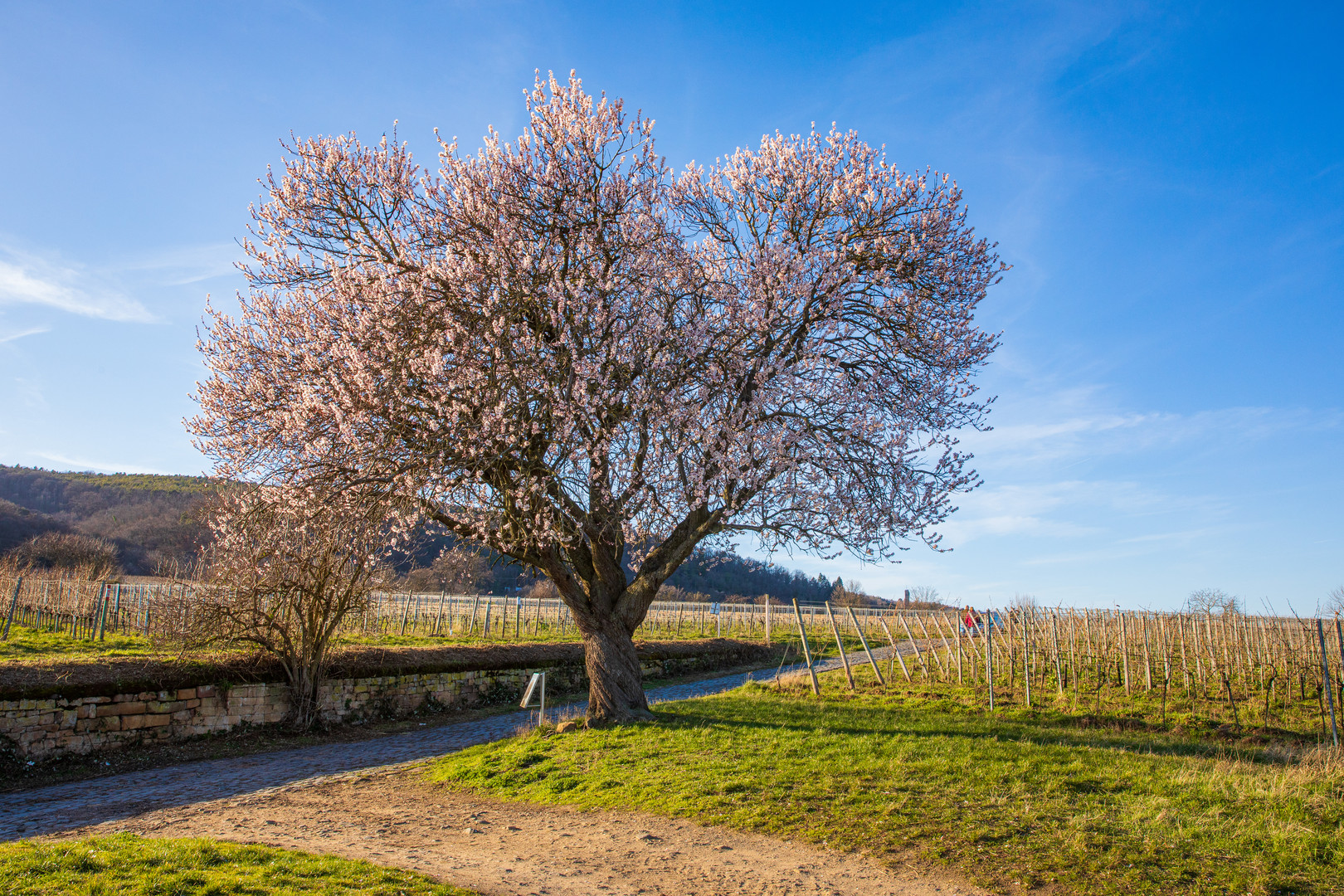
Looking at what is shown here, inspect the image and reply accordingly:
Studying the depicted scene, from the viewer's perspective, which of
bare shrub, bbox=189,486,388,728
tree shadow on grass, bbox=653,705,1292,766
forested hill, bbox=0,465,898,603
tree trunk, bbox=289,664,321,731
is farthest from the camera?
forested hill, bbox=0,465,898,603

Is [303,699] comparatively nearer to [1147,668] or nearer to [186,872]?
[186,872]

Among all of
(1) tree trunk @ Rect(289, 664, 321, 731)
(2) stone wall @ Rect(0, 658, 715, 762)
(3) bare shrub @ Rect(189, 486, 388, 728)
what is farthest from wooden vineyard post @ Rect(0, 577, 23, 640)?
(1) tree trunk @ Rect(289, 664, 321, 731)

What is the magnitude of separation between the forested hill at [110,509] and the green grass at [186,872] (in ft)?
144

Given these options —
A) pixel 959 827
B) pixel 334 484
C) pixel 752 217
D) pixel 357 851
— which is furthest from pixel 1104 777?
pixel 334 484

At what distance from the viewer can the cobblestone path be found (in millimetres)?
8078

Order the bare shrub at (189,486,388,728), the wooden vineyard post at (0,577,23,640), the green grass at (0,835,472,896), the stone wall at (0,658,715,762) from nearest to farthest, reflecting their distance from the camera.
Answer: the green grass at (0,835,472,896) < the stone wall at (0,658,715,762) < the bare shrub at (189,486,388,728) < the wooden vineyard post at (0,577,23,640)

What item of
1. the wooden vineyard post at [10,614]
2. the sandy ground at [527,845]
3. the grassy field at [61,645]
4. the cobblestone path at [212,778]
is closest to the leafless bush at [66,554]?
the wooden vineyard post at [10,614]

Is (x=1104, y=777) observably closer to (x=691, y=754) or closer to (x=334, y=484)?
(x=691, y=754)

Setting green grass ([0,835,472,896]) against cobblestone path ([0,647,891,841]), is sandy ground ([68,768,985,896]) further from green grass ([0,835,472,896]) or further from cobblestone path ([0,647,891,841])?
cobblestone path ([0,647,891,841])

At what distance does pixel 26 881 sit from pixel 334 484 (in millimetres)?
5633

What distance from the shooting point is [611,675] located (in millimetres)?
11172

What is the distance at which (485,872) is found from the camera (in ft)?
19.3

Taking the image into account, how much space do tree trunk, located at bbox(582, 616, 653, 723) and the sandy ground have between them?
2.69m

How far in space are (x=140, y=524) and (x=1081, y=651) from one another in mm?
66271
